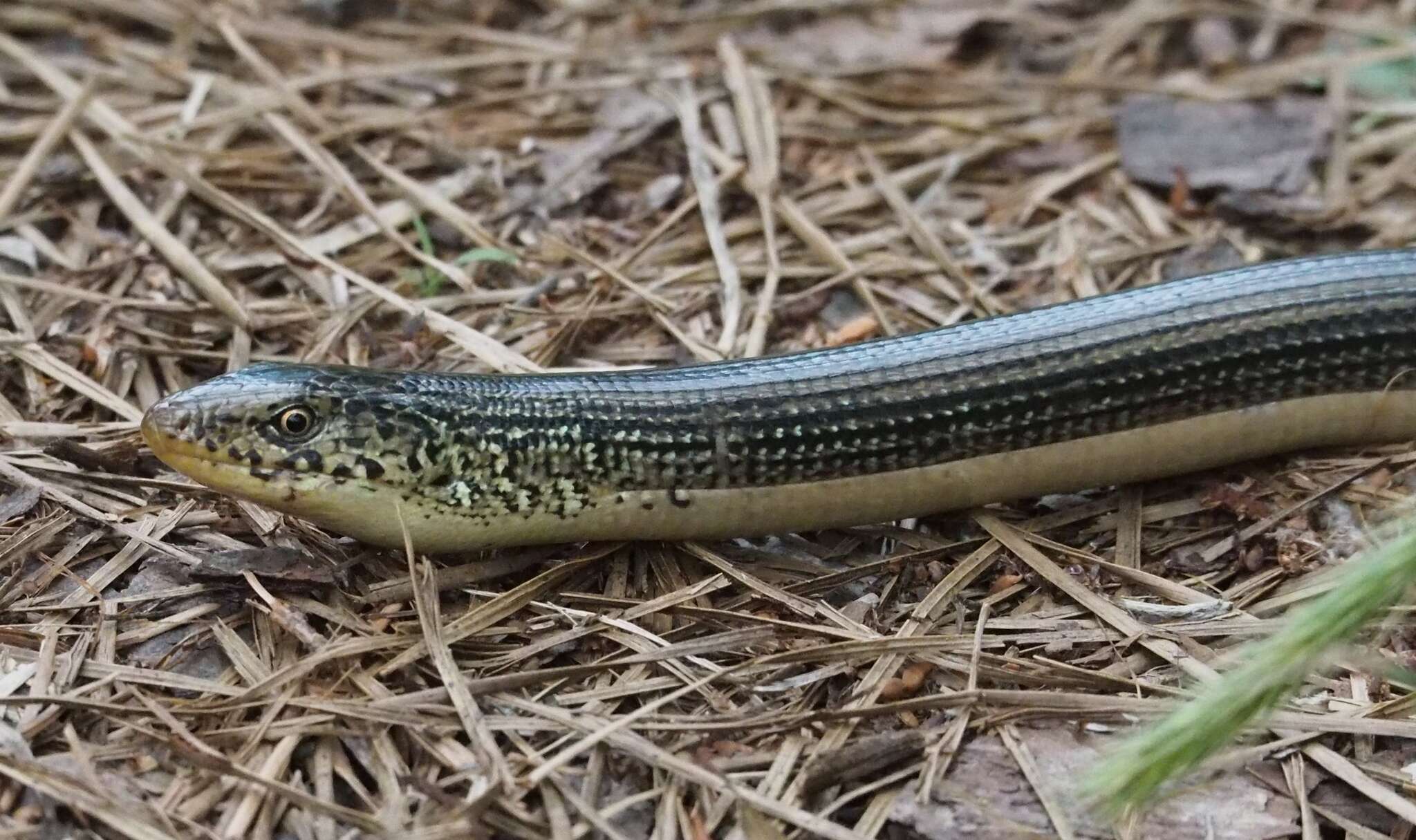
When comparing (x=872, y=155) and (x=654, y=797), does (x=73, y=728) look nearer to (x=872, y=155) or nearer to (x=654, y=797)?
(x=654, y=797)

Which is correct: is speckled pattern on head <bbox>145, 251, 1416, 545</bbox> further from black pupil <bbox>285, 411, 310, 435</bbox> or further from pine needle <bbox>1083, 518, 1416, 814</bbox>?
pine needle <bbox>1083, 518, 1416, 814</bbox>

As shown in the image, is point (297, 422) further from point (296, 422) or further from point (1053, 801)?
point (1053, 801)

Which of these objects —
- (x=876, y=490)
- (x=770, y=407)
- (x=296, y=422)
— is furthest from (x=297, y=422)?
(x=876, y=490)

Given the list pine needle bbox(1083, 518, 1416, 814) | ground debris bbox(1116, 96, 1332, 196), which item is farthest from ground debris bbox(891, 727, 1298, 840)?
ground debris bbox(1116, 96, 1332, 196)

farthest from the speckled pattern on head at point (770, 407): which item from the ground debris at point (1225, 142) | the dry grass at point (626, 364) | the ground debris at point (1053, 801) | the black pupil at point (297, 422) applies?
the ground debris at point (1225, 142)

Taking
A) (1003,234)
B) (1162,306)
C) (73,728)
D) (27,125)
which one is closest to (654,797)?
(73,728)

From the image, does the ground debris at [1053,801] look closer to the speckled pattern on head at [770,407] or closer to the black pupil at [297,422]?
the speckled pattern on head at [770,407]
